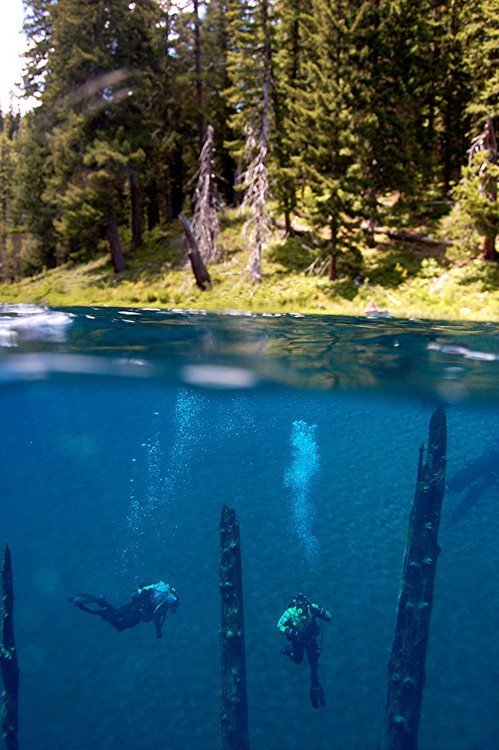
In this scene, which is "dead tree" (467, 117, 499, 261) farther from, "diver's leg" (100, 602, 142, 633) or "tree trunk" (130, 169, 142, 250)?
"diver's leg" (100, 602, 142, 633)

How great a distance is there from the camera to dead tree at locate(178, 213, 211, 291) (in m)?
23.1

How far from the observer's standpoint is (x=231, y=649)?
6.57m

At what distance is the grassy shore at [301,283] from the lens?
1956cm

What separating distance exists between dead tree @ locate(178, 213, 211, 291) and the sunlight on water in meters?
10.5

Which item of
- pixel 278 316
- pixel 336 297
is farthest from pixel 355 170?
pixel 278 316

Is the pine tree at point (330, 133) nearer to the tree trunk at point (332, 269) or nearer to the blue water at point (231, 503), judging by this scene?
the tree trunk at point (332, 269)

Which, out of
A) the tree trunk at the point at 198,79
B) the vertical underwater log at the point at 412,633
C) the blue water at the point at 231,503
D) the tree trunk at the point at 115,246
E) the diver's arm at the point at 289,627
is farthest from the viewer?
the tree trunk at the point at 198,79

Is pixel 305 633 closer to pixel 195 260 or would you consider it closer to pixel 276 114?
pixel 195 260

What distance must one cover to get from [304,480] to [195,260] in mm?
11906

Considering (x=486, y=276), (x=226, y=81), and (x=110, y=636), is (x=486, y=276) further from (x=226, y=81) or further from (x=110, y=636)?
(x=226, y=81)

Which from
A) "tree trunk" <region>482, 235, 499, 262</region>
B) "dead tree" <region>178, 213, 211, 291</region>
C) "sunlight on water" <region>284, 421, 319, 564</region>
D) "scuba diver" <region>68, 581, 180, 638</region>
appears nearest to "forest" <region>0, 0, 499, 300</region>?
"tree trunk" <region>482, 235, 499, 262</region>

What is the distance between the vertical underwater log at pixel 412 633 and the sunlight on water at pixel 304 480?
7.66 metres

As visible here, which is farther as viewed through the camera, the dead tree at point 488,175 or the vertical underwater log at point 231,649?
the dead tree at point 488,175

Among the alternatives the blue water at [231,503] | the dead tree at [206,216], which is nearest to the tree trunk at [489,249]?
the blue water at [231,503]
